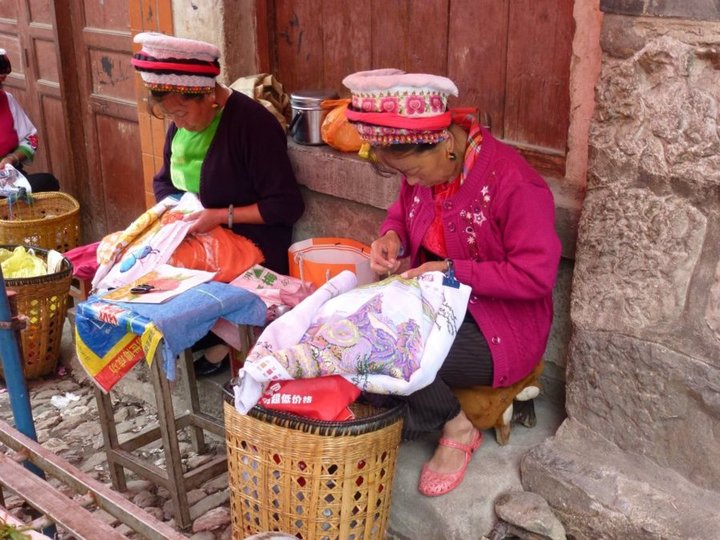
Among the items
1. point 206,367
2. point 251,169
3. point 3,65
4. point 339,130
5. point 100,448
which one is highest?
point 3,65

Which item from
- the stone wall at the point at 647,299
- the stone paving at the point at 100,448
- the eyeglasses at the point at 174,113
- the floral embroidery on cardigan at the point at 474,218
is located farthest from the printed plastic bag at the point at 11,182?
the stone wall at the point at 647,299

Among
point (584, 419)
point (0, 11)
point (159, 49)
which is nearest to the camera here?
point (584, 419)

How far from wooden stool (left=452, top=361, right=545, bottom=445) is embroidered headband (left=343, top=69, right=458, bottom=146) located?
0.88 meters

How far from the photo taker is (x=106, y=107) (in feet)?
18.5

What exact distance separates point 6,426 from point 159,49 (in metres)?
1.71

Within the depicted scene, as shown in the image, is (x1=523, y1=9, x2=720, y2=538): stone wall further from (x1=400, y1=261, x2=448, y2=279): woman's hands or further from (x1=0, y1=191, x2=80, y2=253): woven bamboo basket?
(x1=0, y1=191, x2=80, y2=253): woven bamboo basket

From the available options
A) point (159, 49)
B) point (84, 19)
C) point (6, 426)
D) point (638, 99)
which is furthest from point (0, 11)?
point (638, 99)

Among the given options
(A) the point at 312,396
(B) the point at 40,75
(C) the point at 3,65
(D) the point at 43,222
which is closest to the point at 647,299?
(A) the point at 312,396

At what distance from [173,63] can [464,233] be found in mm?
1485

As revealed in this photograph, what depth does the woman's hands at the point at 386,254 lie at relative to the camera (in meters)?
2.95

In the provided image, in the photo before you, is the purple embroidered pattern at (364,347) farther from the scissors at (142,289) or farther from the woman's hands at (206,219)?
the woman's hands at (206,219)

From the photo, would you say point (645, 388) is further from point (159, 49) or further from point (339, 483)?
point (159, 49)

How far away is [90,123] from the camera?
5871 mm

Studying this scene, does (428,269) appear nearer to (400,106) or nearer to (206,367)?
(400,106)
